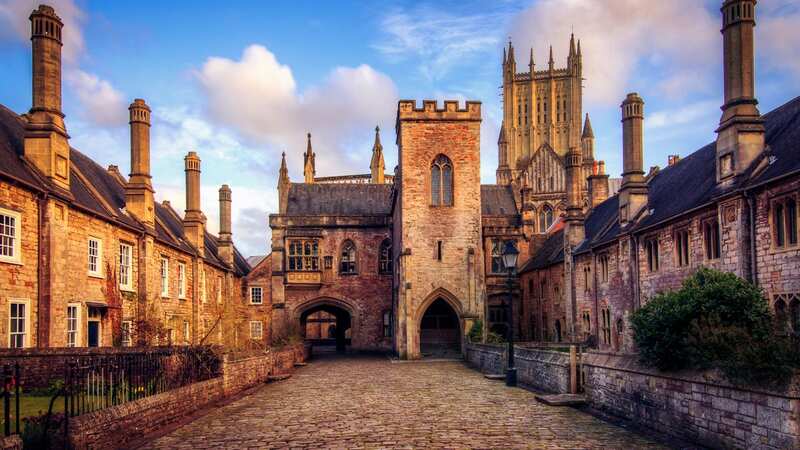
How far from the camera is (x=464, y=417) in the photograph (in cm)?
1435

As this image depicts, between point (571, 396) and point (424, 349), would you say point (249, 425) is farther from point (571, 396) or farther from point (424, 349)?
point (424, 349)

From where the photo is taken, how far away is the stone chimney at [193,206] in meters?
36.4

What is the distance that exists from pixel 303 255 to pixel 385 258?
5.41 meters

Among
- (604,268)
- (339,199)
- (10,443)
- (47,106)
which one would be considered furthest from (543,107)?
(10,443)

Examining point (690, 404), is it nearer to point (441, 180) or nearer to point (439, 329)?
point (441, 180)

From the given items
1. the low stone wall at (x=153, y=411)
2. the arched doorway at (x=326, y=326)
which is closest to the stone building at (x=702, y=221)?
the low stone wall at (x=153, y=411)

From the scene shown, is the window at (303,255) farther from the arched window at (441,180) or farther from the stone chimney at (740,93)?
the stone chimney at (740,93)

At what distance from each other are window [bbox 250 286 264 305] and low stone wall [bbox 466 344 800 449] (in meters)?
32.7

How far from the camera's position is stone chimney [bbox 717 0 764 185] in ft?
68.7

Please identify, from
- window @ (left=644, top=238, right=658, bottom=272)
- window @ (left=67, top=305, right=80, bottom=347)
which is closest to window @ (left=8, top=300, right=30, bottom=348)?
window @ (left=67, top=305, right=80, bottom=347)

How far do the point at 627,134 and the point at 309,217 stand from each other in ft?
72.7

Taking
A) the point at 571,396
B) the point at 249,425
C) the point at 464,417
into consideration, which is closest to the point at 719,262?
the point at 571,396

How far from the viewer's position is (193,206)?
1463 inches

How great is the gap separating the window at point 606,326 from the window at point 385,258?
16.1 meters
